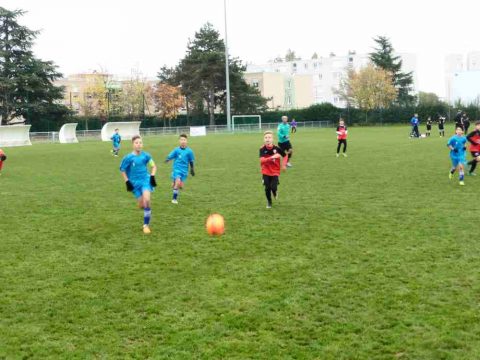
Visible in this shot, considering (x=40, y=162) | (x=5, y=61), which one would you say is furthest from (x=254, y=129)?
(x=40, y=162)

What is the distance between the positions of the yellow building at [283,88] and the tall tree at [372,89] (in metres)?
33.8

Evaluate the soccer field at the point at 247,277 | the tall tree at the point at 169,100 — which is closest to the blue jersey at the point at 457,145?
the soccer field at the point at 247,277

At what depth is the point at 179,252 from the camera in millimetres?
8695

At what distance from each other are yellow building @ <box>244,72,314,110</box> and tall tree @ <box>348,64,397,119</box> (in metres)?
33.8

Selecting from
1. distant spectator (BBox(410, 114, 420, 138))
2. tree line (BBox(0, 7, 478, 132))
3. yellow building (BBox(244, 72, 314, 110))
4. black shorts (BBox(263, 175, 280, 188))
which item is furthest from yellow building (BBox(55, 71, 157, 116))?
black shorts (BBox(263, 175, 280, 188))

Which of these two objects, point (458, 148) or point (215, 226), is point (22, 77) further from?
point (215, 226)

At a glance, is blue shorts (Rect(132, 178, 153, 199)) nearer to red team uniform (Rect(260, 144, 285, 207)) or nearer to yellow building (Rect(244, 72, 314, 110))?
red team uniform (Rect(260, 144, 285, 207))

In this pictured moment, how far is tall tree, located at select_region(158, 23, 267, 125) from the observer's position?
74.2 m

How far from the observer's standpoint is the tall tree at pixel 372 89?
78562 mm

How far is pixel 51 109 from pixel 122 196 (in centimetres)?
5116

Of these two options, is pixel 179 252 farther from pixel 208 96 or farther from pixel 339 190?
pixel 208 96

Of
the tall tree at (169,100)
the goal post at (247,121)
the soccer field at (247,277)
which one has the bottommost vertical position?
the soccer field at (247,277)

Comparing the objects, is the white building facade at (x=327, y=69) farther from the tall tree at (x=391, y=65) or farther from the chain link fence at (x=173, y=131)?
the chain link fence at (x=173, y=131)

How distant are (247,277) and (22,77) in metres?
58.0
